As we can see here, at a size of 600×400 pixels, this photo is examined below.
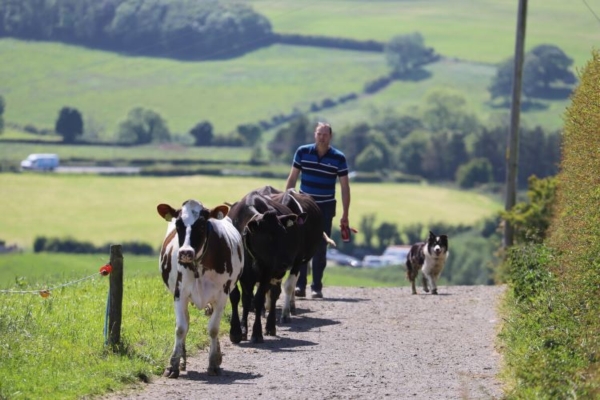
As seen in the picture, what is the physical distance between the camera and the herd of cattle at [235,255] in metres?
15.2

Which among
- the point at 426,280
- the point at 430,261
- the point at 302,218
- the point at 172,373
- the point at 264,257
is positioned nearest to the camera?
the point at 172,373

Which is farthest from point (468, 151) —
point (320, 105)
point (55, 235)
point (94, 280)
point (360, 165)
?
point (94, 280)

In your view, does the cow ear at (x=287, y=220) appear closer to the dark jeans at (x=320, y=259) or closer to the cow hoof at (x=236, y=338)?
the cow hoof at (x=236, y=338)

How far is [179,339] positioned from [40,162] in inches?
4703

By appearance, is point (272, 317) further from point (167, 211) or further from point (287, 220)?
point (167, 211)

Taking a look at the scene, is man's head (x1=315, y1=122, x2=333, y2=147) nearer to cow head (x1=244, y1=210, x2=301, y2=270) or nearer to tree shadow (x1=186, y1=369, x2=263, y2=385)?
cow head (x1=244, y1=210, x2=301, y2=270)

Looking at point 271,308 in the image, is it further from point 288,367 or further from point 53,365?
point 53,365

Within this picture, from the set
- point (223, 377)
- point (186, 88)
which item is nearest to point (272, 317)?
point (223, 377)

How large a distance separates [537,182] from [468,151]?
120 m

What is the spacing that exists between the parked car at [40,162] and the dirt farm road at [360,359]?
111 metres

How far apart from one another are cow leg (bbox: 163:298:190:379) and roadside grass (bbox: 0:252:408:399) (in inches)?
8.8

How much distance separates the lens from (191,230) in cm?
1503

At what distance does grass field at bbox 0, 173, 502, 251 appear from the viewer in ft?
382

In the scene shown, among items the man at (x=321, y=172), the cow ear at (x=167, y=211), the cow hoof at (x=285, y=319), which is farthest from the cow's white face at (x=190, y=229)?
the man at (x=321, y=172)
